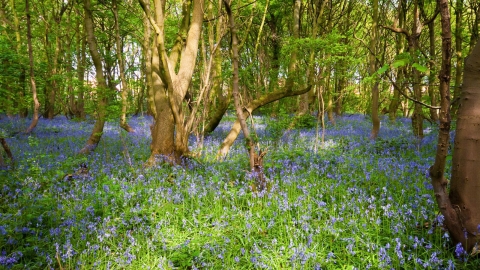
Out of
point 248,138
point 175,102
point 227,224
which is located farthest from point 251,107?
point 227,224

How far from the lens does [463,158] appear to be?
2840mm

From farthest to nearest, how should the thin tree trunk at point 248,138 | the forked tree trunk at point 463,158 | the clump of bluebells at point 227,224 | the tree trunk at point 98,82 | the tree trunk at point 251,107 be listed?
the tree trunk at point 251,107, the tree trunk at point 98,82, the thin tree trunk at point 248,138, the clump of bluebells at point 227,224, the forked tree trunk at point 463,158

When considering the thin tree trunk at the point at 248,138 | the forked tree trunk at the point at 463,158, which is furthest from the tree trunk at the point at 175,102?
the forked tree trunk at the point at 463,158

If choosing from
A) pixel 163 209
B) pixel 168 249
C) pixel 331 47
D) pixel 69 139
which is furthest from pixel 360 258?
pixel 69 139

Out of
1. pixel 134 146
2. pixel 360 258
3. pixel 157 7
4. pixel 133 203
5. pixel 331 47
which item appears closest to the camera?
pixel 360 258

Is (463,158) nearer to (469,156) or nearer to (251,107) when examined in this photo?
(469,156)

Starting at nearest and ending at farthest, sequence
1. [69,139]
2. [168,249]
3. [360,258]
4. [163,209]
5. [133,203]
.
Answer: [360,258]
[168,249]
[163,209]
[133,203]
[69,139]

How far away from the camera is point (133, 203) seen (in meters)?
4.69

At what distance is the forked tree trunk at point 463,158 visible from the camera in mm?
2672

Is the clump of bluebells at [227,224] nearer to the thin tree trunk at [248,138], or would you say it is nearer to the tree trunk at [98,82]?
the thin tree trunk at [248,138]

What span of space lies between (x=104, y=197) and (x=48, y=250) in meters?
1.22

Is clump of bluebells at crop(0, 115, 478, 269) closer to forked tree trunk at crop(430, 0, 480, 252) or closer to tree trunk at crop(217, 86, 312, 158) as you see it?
forked tree trunk at crop(430, 0, 480, 252)

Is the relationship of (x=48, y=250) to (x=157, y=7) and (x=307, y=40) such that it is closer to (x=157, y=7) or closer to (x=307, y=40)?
(x=157, y=7)

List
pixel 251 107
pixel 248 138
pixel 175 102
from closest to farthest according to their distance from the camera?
pixel 248 138, pixel 175 102, pixel 251 107
